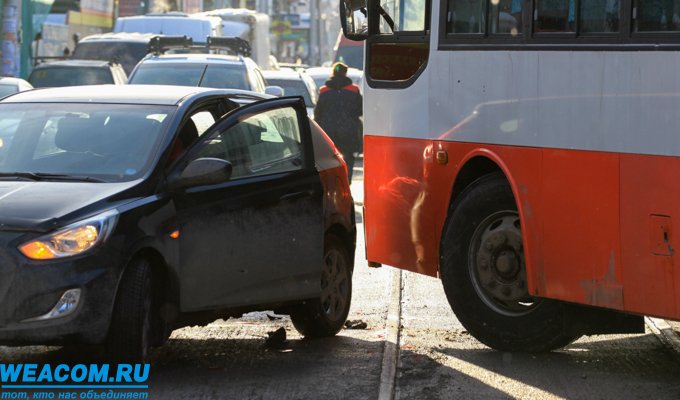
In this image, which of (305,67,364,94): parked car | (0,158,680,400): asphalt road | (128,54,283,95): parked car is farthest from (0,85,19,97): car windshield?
(305,67,364,94): parked car

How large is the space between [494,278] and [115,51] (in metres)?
22.5

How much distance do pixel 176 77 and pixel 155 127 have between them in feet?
37.6

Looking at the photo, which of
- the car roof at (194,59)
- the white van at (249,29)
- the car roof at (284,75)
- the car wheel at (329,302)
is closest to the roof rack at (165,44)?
the car roof at (194,59)

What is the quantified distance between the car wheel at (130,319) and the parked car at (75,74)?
17223 mm

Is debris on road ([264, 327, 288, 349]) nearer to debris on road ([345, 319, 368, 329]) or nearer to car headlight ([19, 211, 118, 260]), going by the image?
debris on road ([345, 319, 368, 329])

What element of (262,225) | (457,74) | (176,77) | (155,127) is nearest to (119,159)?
(155,127)

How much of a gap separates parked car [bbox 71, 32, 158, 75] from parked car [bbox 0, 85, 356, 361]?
20.9 meters

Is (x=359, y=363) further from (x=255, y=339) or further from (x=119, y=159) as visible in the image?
(x=119, y=159)

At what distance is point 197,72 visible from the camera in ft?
63.8

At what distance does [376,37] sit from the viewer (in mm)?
9836

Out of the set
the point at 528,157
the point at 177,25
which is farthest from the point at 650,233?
the point at 177,25

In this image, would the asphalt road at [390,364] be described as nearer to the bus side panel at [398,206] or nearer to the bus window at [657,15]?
the bus side panel at [398,206]

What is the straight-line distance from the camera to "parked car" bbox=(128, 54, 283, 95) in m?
19.2

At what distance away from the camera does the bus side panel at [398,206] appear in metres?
9.19
